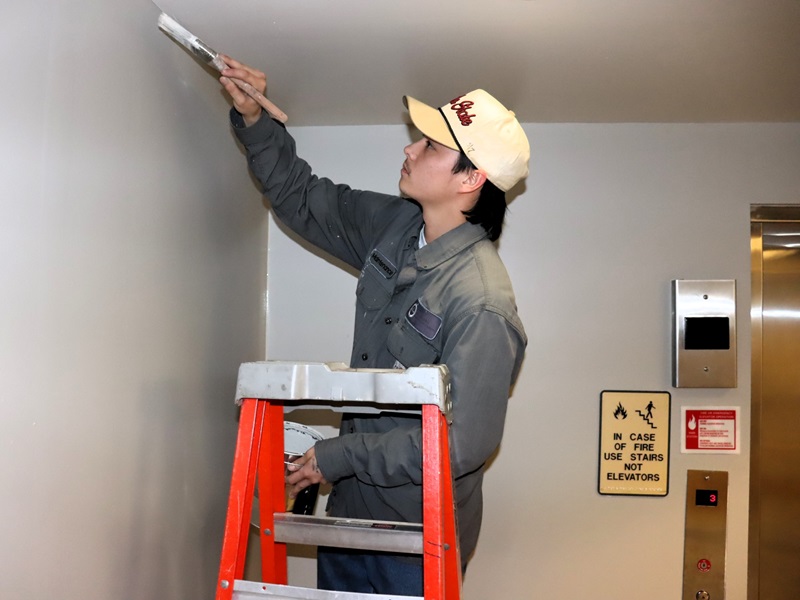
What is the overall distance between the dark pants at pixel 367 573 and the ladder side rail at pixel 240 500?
1.59ft

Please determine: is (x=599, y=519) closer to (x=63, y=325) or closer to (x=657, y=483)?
(x=657, y=483)

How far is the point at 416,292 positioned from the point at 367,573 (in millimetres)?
663

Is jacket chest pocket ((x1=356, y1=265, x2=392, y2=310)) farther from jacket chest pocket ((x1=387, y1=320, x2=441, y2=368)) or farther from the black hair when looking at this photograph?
the black hair

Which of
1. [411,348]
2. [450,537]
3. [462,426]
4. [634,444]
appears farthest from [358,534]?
[634,444]

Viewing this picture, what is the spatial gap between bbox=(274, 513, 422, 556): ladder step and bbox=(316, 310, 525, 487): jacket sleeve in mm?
127

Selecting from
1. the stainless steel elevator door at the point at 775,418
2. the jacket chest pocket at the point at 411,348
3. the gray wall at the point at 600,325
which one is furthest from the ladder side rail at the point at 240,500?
the stainless steel elevator door at the point at 775,418

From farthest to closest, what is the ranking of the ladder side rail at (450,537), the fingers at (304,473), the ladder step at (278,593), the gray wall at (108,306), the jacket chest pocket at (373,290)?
the jacket chest pocket at (373,290), the fingers at (304,473), the ladder side rail at (450,537), the ladder step at (278,593), the gray wall at (108,306)

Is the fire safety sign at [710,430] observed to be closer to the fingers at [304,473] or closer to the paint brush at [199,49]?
the fingers at [304,473]

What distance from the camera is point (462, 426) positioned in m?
1.41

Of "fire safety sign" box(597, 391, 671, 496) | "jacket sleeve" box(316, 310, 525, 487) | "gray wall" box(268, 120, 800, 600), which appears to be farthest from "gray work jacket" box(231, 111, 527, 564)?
"fire safety sign" box(597, 391, 671, 496)

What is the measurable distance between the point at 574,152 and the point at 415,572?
1.35m

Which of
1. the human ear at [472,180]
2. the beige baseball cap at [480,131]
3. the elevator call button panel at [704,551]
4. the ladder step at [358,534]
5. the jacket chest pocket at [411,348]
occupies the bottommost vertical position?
the elevator call button panel at [704,551]

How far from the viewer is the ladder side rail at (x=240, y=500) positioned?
1.20 meters

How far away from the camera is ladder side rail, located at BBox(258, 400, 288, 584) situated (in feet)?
4.54
